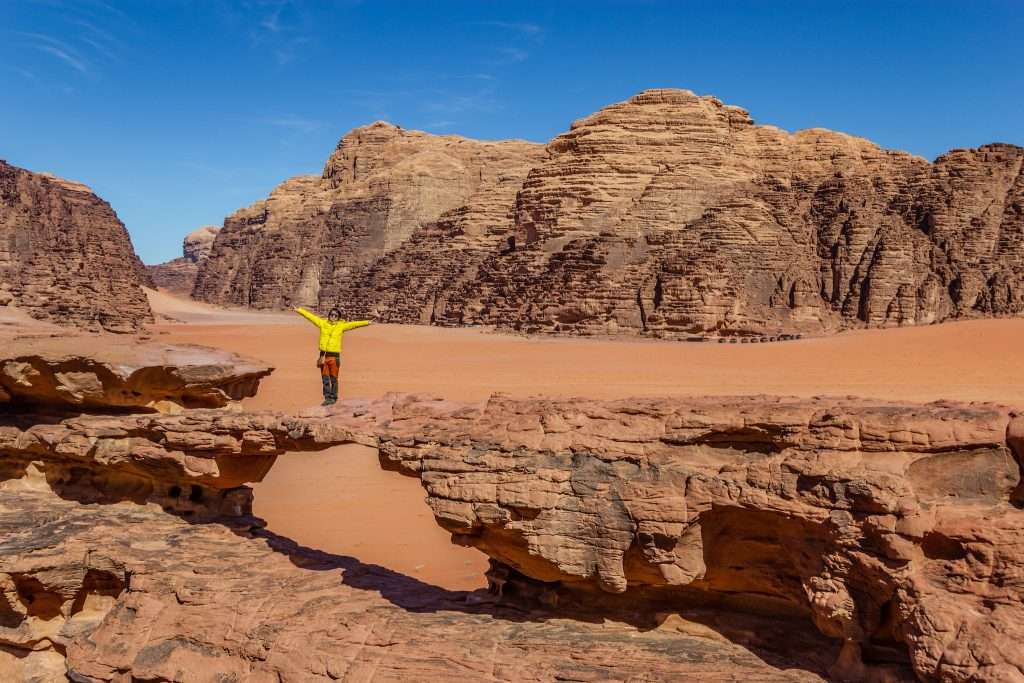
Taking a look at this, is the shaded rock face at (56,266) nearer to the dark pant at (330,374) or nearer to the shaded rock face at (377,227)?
the dark pant at (330,374)

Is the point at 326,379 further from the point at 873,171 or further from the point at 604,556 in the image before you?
the point at 873,171

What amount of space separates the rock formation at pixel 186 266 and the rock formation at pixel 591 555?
9215cm

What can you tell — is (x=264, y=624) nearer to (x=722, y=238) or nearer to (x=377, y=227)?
(x=722, y=238)

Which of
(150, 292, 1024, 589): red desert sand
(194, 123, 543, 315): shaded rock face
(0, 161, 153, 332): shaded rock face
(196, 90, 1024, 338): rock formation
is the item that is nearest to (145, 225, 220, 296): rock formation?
(194, 123, 543, 315): shaded rock face

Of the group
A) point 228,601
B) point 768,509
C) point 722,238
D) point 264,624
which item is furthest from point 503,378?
point 722,238

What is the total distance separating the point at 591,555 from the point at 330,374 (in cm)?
463

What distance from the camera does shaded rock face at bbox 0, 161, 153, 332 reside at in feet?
94.6

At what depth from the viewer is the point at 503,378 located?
20500 mm

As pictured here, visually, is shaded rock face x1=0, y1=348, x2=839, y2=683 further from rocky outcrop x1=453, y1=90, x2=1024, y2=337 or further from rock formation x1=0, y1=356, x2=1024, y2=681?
rocky outcrop x1=453, y1=90, x2=1024, y2=337

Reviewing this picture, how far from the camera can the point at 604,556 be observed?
4762 mm

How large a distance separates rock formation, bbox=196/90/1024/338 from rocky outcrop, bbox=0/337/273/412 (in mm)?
24927

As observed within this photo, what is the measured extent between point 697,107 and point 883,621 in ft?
128

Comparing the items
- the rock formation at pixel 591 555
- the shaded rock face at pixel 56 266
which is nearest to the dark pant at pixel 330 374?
the rock formation at pixel 591 555

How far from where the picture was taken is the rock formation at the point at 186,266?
102 metres
